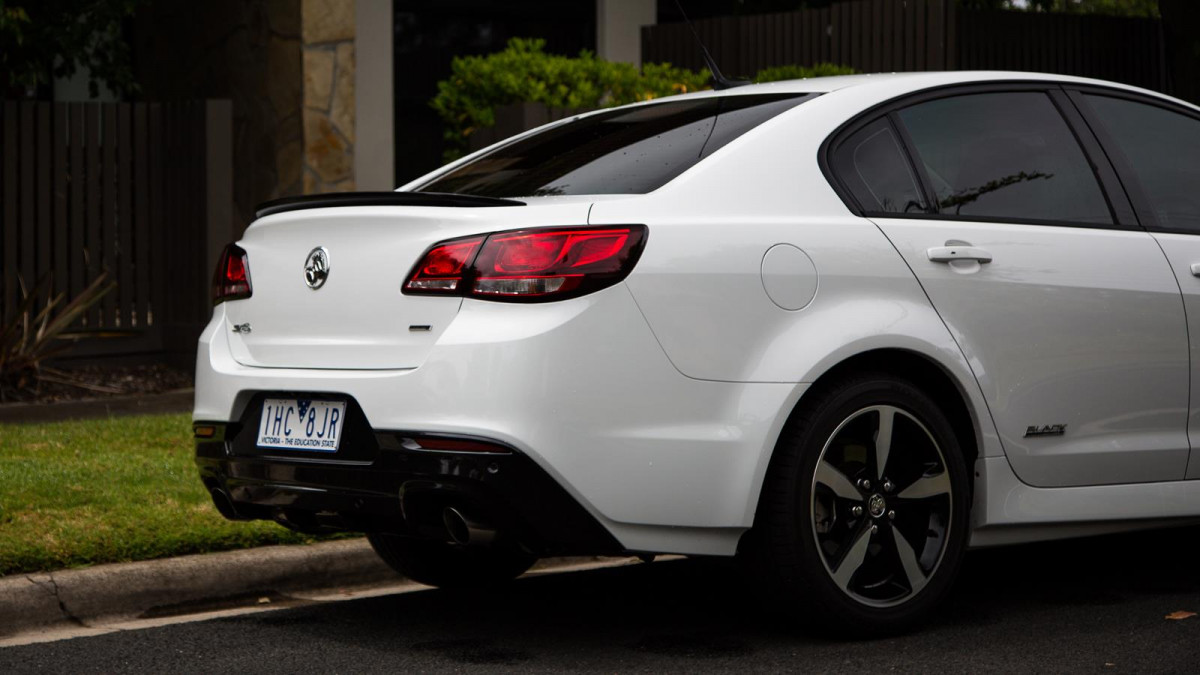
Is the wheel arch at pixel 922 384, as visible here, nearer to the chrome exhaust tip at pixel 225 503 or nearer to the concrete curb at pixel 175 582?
the chrome exhaust tip at pixel 225 503

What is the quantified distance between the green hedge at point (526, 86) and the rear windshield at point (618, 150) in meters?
4.72

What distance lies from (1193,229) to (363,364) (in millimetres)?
2889

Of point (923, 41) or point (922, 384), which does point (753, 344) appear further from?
point (923, 41)

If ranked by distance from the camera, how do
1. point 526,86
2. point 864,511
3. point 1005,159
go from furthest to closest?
point 526,86
point 1005,159
point 864,511

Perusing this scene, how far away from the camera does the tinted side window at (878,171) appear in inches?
191

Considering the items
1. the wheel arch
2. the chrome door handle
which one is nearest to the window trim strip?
the chrome door handle

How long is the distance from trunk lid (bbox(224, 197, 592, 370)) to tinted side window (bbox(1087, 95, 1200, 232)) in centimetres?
214

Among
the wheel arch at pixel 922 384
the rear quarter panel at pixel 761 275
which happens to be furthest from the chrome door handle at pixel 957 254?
the wheel arch at pixel 922 384

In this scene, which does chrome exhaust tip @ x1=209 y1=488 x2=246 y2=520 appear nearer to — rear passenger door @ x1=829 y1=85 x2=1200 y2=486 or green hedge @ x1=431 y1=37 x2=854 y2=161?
rear passenger door @ x1=829 y1=85 x2=1200 y2=486

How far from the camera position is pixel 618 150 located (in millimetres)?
5000

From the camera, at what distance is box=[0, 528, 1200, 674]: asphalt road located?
4617mm

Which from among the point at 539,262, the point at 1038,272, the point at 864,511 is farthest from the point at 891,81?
the point at 539,262

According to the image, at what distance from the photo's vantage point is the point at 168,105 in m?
11.5

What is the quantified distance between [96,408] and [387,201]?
219 inches
